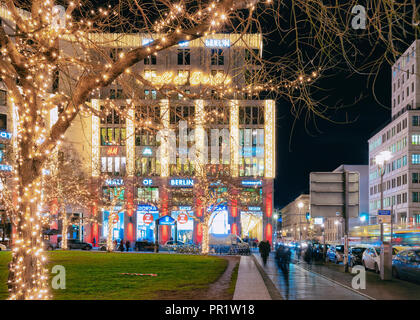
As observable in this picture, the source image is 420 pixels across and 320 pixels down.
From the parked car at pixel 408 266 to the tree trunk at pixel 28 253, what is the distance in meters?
16.9

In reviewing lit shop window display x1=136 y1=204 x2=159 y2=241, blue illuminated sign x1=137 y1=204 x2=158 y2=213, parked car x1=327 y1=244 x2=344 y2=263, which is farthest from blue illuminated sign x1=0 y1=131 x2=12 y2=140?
parked car x1=327 y1=244 x2=344 y2=263

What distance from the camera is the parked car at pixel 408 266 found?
2078cm

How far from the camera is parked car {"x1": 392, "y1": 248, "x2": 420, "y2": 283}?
20781 mm

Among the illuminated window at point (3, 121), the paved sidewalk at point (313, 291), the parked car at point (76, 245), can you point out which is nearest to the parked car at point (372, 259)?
the paved sidewalk at point (313, 291)

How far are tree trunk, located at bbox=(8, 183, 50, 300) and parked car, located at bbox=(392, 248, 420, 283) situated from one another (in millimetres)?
16870

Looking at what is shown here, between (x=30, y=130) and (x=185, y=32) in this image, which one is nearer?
(x=185, y=32)

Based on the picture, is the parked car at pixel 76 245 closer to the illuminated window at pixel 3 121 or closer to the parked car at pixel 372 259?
the illuminated window at pixel 3 121

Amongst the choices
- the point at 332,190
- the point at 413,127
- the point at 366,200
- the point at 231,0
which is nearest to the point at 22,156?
the point at 231,0

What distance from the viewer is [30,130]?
8633mm

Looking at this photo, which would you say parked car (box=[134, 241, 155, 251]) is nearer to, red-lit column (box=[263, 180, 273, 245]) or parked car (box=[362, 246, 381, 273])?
red-lit column (box=[263, 180, 273, 245])

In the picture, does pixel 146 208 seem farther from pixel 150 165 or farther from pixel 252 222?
pixel 252 222

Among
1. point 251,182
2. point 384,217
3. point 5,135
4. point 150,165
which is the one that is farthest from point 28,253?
point 150,165
